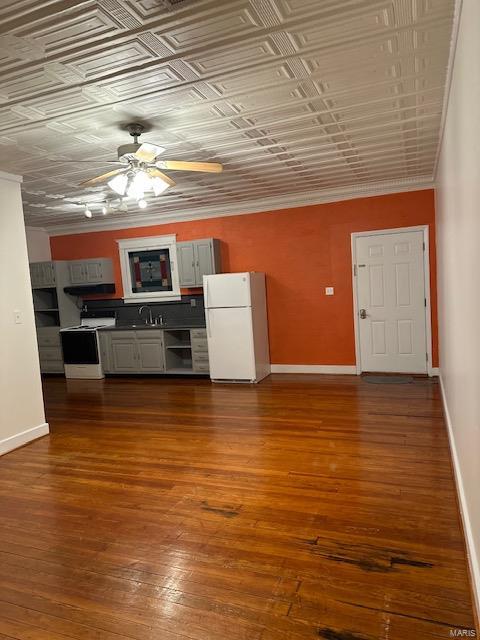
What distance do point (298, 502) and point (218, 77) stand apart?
8.80 ft

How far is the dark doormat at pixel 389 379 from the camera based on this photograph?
5.72 m

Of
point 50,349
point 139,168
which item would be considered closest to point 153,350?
point 50,349

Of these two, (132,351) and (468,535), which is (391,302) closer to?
(132,351)

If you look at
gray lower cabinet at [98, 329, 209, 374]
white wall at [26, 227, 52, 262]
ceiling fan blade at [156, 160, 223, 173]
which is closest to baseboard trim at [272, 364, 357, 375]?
gray lower cabinet at [98, 329, 209, 374]

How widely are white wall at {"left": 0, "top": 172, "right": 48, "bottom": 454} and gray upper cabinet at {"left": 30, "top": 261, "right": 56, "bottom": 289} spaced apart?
325 cm

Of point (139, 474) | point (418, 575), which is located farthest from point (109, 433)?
point (418, 575)

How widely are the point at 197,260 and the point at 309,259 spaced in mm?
1714

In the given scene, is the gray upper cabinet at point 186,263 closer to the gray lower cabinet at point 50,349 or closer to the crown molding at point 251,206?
the crown molding at point 251,206

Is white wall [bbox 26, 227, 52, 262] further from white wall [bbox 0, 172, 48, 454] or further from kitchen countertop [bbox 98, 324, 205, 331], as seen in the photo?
white wall [bbox 0, 172, 48, 454]

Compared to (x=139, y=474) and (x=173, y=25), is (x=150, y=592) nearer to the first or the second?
(x=139, y=474)

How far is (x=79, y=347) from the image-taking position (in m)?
7.43

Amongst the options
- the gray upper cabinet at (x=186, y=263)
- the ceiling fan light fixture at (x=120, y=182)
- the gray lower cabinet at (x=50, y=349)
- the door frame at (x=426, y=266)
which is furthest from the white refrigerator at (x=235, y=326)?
the gray lower cabinet at (x=50, y=349)

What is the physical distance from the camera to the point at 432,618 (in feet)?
5.94

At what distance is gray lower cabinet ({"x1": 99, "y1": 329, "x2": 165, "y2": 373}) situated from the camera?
6.98m
